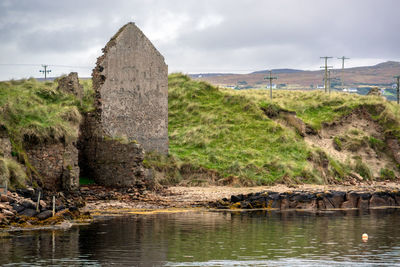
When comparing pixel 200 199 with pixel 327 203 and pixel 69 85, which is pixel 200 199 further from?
pixel 69 85

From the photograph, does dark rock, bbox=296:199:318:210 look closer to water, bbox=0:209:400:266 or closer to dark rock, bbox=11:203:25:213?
water, bbox=0:209:400:266

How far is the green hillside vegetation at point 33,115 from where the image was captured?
108 feet

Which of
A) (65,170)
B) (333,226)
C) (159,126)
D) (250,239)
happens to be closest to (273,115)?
(159,126)

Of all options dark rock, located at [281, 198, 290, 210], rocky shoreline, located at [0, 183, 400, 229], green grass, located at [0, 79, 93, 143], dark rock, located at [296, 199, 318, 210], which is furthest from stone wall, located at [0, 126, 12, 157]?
dark rock, located at [296, 199, 318, 210]

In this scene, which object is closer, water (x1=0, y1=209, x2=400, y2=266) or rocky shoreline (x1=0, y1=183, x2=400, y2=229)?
water (x1=0, y1=209, x2=400, y2=266)

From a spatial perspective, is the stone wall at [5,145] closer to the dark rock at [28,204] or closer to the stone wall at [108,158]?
the dark rock at [28,204]

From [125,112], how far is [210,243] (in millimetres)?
18878

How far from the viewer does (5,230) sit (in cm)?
2441

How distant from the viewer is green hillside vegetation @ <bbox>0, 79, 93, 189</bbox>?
33062mm

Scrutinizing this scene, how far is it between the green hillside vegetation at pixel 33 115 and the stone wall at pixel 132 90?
4.25 ft

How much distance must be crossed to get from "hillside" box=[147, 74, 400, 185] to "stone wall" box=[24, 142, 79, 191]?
22.6 ft

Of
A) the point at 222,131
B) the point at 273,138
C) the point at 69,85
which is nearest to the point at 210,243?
the point at 69,85

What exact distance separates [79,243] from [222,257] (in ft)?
15.3

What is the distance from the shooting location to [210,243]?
2273 centimetres
